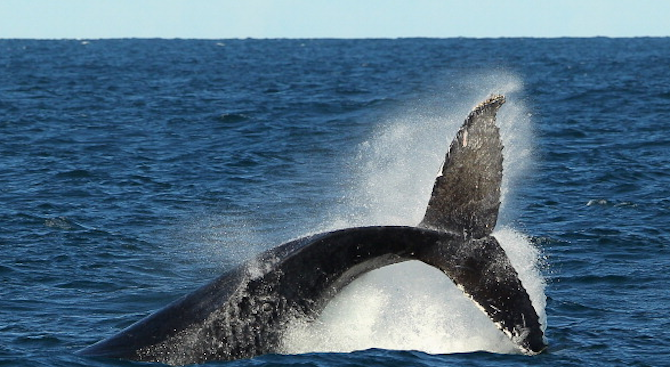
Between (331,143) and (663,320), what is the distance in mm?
20243

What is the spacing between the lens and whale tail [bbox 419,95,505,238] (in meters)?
9.99

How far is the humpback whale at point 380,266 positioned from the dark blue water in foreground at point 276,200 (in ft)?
1.34

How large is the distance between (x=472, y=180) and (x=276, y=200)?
43.2 feet

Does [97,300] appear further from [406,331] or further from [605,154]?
[605,154]

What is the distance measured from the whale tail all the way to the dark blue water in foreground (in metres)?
1.91

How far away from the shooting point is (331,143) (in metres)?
33.6

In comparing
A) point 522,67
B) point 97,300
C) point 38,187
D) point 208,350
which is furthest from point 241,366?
point 522,67

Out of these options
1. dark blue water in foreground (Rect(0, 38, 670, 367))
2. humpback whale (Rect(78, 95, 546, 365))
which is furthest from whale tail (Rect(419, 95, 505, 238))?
dark blue water in foreground (Rect(0, 38, 670, 367))

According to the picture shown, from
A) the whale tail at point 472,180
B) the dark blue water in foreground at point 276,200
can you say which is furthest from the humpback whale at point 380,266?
the dark blue water in foreground at point 276,200

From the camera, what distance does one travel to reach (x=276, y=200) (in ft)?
75.5

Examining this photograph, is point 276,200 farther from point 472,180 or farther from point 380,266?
point 472,180

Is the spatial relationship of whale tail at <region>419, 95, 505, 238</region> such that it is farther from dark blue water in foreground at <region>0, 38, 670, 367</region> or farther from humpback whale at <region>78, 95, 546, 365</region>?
dark blue water in foreground at <region>0, 38, 670, 367</region>

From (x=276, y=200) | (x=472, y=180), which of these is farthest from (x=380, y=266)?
(x=276, y=200)

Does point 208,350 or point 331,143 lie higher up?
point 331,143
